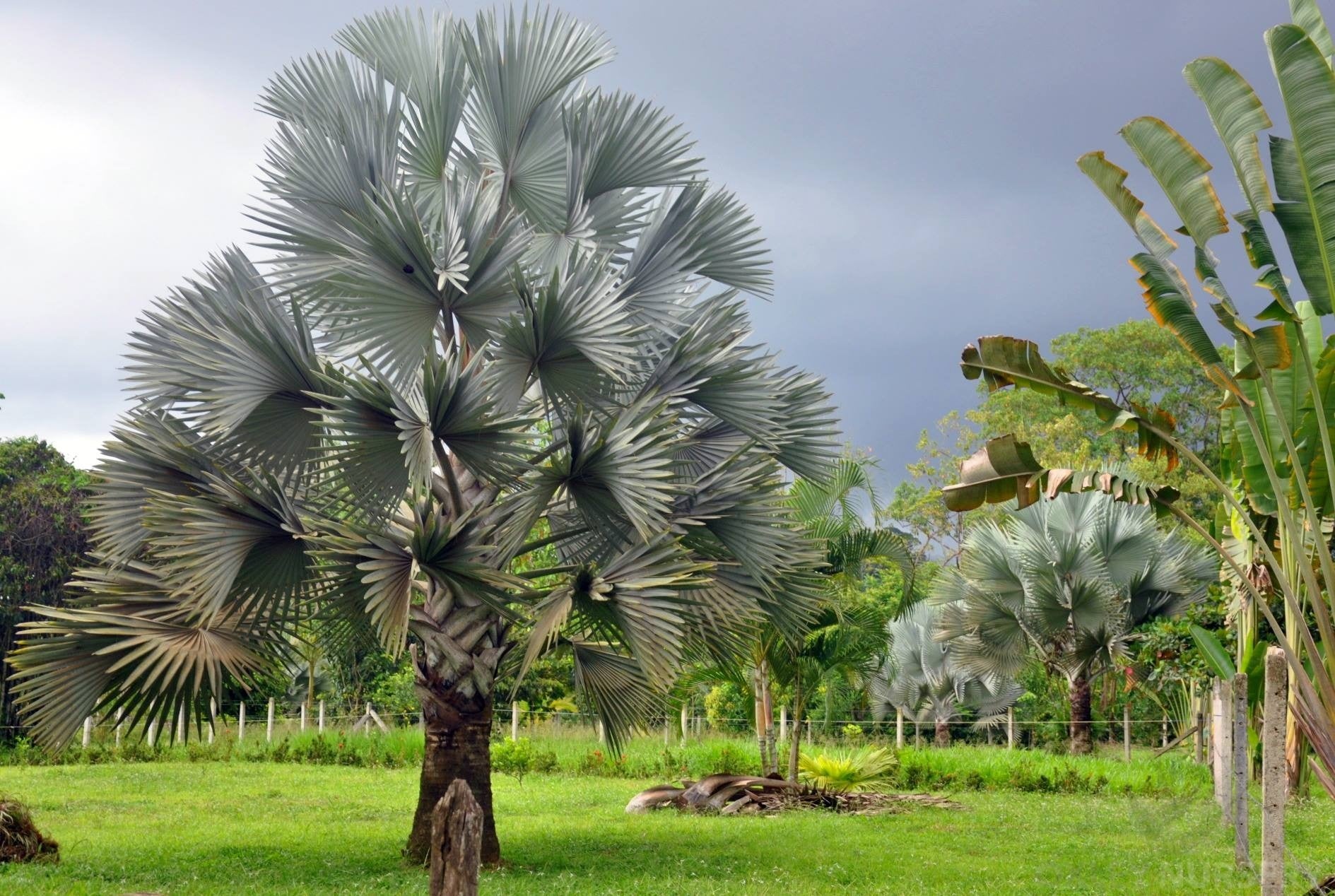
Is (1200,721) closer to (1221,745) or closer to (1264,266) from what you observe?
(1221,745)

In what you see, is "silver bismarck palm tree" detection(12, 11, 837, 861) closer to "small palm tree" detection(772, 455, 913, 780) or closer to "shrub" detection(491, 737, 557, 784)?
"small palm tree" detection(772, 455, 913, 780)

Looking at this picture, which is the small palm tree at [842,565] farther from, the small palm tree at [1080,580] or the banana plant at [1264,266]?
the banana plant at [1264,266]

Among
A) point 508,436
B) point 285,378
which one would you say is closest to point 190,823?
point 285,378

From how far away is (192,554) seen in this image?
8.68 metres

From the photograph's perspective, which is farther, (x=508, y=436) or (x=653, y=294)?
(x=653, y=294)

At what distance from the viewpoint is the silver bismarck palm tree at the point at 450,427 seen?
880cm

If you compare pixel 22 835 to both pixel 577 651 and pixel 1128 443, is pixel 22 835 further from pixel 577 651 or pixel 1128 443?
pixel 1128 443

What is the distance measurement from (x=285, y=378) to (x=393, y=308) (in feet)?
3.39

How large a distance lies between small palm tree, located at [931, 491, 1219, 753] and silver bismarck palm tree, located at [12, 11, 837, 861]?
32.9ft

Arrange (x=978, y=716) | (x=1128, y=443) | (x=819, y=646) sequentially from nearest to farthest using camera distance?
(x=819, y=646)
(x=978, y=716)
(x=1128, y=443)

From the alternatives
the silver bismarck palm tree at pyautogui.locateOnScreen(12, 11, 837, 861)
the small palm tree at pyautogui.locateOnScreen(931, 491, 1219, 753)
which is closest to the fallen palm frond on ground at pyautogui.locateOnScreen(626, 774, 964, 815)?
the silver bismarck palm tree at pyautogui.locateOnScreen(12, 11, 837, 861)

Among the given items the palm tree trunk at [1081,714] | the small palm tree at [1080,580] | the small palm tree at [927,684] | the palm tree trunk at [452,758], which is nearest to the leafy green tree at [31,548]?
the palm tree trunk at [452,758]

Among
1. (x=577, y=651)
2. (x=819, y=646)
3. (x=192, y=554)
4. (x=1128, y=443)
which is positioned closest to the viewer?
(x=192, y=554)

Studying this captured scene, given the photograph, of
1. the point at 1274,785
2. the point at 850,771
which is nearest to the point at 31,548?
the point at 850,771
